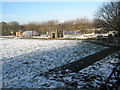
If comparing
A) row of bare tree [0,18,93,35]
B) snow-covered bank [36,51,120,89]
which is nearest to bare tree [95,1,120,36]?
snow-covered bank [36,51,120,89]

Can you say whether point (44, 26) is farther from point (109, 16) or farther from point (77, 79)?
point (77, 79)

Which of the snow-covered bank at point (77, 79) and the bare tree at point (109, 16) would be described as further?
the bare tree at point (109, 16)

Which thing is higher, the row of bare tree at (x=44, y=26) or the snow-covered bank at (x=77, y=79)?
the row of bare tree at (x=44, y=26)

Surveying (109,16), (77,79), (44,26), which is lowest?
(77,79)

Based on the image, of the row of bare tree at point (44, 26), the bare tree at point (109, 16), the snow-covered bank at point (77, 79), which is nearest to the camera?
the snow-covered bank at point (77, 79)

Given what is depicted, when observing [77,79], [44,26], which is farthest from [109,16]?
[44,26]

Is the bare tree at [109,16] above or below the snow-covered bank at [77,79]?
above

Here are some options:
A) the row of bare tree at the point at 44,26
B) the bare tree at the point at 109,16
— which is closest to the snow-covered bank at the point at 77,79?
the bare tree at the point at 109,16

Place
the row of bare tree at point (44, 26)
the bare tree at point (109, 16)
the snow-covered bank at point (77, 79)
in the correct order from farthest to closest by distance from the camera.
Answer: the row of bare tree at point (44, 26) → the bare tree at point (109, 16) → the snow-covered bank at point (77, 79)

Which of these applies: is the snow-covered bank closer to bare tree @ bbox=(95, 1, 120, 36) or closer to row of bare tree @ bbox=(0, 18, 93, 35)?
bare tree @ bbox=(95, 1, 120, 36)

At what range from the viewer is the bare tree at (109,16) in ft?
56.3

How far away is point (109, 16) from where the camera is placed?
19.3 meters

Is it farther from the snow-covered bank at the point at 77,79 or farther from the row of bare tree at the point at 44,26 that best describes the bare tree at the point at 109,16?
the row of bare tree at the point at 44,26

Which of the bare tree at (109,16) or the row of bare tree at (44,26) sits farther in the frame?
the row of bare tree at (44,26)
